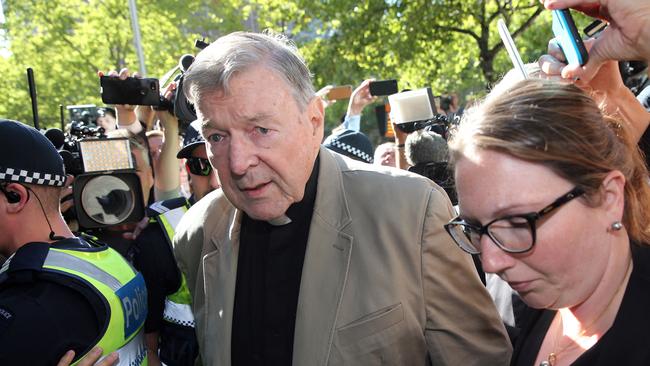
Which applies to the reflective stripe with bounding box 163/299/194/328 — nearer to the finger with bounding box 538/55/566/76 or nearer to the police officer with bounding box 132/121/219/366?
the police officer with bounding box 132/121/219/366

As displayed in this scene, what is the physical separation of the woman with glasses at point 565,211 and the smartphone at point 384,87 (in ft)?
12.2

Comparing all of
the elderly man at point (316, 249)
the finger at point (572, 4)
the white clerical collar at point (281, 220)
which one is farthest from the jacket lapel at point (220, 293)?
the finger at point (572, 4)

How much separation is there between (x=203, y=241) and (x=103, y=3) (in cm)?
1895

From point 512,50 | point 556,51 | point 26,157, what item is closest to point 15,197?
point 26,157

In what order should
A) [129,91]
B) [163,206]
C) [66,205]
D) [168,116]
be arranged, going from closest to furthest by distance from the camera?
[163,206]
[129,91]
[66,205]
[168,116]

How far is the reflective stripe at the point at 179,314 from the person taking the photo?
9.99 feet

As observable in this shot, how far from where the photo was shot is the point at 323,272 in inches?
83.1

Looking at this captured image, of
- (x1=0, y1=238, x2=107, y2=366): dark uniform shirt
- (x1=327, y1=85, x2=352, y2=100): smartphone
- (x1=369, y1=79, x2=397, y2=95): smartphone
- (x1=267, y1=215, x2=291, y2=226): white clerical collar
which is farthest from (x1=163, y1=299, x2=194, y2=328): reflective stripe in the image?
(x1=369, y1=79, x2=397, y2=95): smartphone

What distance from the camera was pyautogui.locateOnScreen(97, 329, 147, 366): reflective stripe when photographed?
2.56 m

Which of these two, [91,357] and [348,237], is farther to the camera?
[91,357]

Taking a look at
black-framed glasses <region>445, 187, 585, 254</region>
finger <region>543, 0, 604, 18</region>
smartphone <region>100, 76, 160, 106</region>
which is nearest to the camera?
black-framed glasses <region>445, 187, 585, 254</region>

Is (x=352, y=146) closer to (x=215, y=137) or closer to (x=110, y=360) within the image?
(x=215, y=137)

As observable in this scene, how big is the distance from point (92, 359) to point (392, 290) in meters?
1.15

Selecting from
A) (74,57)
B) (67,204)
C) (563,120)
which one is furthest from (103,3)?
(563,120)
